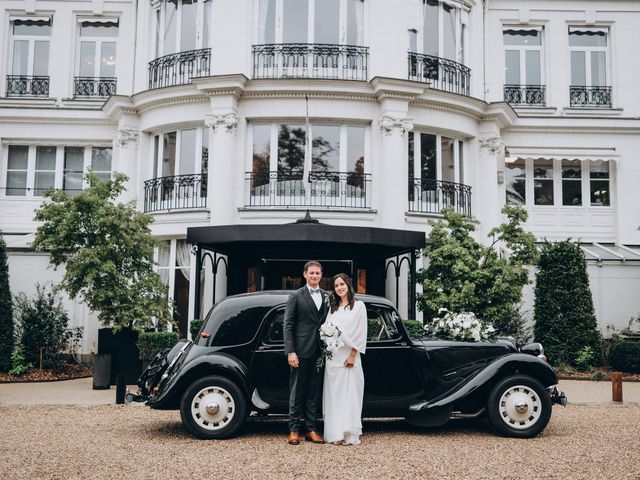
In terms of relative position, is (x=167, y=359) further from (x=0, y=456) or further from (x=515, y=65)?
(x=515, y=65)

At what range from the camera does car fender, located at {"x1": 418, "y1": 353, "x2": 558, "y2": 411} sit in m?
8.39

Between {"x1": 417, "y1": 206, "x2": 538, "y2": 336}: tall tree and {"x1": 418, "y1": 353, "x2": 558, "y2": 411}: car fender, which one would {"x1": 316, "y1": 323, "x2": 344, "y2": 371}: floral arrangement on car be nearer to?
{"x1": 418, "y1": 353, "x2": 558, "y2": 411}: car fender

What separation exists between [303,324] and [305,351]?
31 centimetres

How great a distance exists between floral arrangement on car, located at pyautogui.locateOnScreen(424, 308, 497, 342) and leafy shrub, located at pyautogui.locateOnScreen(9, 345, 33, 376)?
971 cm

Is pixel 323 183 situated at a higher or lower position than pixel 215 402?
higher

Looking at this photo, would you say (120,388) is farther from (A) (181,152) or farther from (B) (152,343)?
(A) (181,152)

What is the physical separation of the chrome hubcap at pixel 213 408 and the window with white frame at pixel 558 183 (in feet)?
48.9

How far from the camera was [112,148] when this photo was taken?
20.3 metres

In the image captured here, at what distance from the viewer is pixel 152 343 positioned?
1342cm

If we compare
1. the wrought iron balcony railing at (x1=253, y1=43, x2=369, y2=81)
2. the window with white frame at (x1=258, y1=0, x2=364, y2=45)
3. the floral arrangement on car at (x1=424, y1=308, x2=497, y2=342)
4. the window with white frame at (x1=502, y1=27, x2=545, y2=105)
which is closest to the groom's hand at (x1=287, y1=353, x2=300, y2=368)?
the floral arrangement on car at (x1=424, y1=308, x2=497, y2=342)

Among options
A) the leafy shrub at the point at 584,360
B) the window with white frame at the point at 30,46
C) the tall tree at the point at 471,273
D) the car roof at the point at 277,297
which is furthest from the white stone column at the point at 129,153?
the leafy shrub at the point at 584,360

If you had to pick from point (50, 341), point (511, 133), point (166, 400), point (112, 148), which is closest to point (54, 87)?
point (112, 148)

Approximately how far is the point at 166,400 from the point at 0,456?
183cm

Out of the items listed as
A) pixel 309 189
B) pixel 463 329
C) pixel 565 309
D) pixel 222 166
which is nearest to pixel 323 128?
pixel 309 189
